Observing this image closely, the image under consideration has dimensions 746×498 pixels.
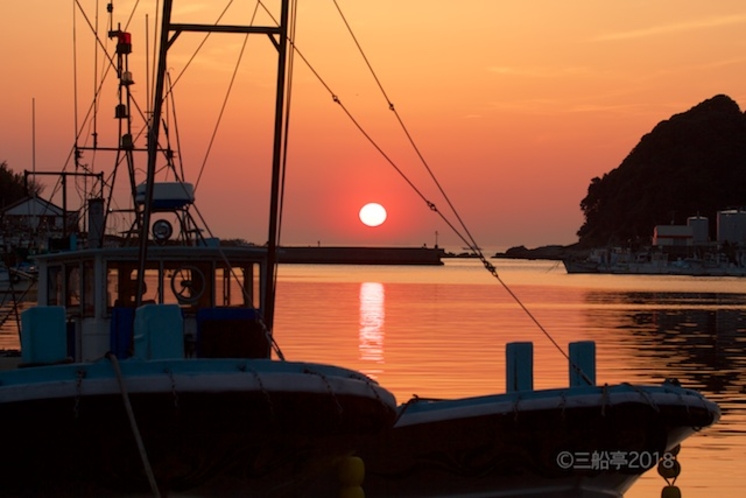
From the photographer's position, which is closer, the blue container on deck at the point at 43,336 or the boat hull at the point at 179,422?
the boat hull at the point at 179,422

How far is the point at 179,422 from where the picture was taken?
13.5 m

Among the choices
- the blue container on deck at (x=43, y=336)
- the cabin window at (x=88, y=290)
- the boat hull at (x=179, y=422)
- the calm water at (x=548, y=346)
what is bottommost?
the calm water at (x=548, y=346)

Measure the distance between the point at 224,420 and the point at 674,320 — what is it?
198ft

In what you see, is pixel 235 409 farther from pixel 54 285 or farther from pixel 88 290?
pixel 54 285

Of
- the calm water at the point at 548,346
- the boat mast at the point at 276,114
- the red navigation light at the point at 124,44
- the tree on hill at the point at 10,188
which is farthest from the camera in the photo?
the tree on hill at the point at 10,188

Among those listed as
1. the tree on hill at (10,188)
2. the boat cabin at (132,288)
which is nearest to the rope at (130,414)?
the boat cabin at (132,288)

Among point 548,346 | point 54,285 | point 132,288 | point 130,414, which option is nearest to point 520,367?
point 132,288

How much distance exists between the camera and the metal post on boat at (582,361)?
18359 mm

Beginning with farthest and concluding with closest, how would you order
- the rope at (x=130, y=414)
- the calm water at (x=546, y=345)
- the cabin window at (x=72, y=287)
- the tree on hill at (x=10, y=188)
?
the tree on hill at (x=10, y=188), the calm water at (x=546, y=345), the cabin window at (x=72, y=287), the rope at (x=130, y=414)

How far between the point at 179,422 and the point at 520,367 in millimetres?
5960

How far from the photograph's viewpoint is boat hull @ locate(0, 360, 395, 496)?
13.1 metres

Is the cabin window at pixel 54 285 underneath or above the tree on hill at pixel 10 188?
underneath

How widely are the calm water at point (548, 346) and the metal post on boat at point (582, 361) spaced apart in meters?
3.04

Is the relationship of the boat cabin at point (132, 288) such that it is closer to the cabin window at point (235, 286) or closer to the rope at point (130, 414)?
the cabin window at point (235, 286)
